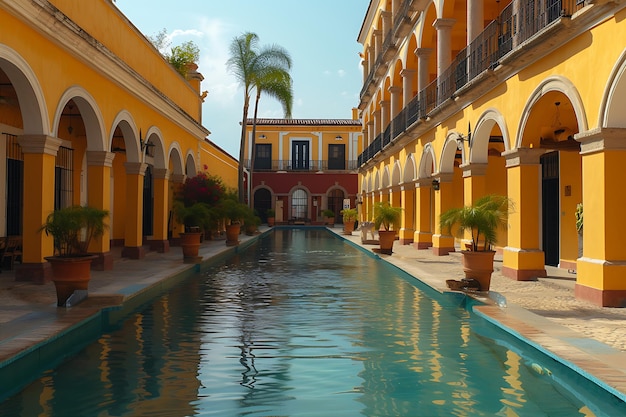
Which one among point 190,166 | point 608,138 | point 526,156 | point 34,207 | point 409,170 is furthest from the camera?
point 190,166

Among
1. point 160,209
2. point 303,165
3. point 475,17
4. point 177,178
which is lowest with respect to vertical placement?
point 160,209

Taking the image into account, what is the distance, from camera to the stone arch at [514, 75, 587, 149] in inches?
349

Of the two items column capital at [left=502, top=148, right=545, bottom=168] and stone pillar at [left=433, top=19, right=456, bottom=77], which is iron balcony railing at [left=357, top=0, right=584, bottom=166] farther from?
column capital at [left=502, top=148, right=545, bottom=168]

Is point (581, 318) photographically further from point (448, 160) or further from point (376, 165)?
point (376, 165)

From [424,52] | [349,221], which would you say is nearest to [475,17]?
[424,52]

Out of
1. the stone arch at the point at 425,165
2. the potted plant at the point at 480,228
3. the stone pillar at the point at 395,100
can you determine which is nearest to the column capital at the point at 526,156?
the potted plant at the point at 480,228

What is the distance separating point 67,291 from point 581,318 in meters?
6.64

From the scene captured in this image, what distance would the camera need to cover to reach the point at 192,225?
54.2ft

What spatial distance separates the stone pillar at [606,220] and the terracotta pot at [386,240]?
9120 millimetres

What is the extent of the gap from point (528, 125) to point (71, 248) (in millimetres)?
8165

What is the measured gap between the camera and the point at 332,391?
15.6ft

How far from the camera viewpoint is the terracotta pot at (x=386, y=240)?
17594mm

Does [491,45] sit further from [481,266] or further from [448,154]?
[481,266]

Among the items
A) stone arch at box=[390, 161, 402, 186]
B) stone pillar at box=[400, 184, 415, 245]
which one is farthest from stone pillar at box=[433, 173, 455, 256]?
stone arch at box=[390, 161, 402, 186]
